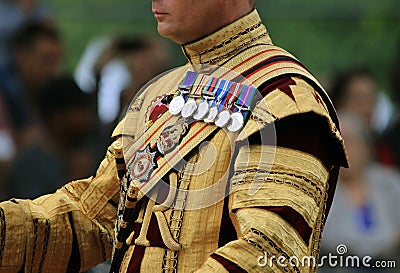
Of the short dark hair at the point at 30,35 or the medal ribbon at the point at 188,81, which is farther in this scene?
the short dark hair at the point at 30,35

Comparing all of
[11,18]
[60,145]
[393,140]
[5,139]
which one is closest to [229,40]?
[60,145]

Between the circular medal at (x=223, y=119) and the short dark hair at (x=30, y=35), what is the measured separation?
424 cm

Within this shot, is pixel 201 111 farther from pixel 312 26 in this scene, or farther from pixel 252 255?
pixel 312 26

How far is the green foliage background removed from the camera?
8.27 metres

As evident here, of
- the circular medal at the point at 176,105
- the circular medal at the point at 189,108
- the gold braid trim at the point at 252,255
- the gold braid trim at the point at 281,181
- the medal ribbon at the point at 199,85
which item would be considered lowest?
the gold braid trim at the point at 252,255

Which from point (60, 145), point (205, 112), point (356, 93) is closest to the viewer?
point (205, 112)

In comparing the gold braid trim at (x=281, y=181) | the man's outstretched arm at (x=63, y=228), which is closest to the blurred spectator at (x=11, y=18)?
the man's outstretched arm at (x=63, y=228)

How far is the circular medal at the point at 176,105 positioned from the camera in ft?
11.0

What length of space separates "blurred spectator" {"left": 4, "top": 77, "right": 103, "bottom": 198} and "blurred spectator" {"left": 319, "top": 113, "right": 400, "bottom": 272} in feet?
4.67

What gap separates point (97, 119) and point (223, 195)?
4042 millimetres

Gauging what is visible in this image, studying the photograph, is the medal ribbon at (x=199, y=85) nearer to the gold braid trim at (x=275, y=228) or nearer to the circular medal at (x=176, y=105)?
the circular medal at (x=176, y=105)

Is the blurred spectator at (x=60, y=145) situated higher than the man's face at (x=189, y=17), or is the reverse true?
the blurred spectator at (x=60, y=145)

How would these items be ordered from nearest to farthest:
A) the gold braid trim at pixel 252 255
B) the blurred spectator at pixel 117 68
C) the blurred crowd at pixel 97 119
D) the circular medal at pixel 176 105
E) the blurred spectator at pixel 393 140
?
the gold braid trim at pixel 252 255
the circular medal at pixel 176 105
the blurred crowd at pixel 97 119
the blurred spectator at pixel 117 68
the blurred spectator at pixel 393 140

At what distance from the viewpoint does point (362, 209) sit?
6.33 metres
